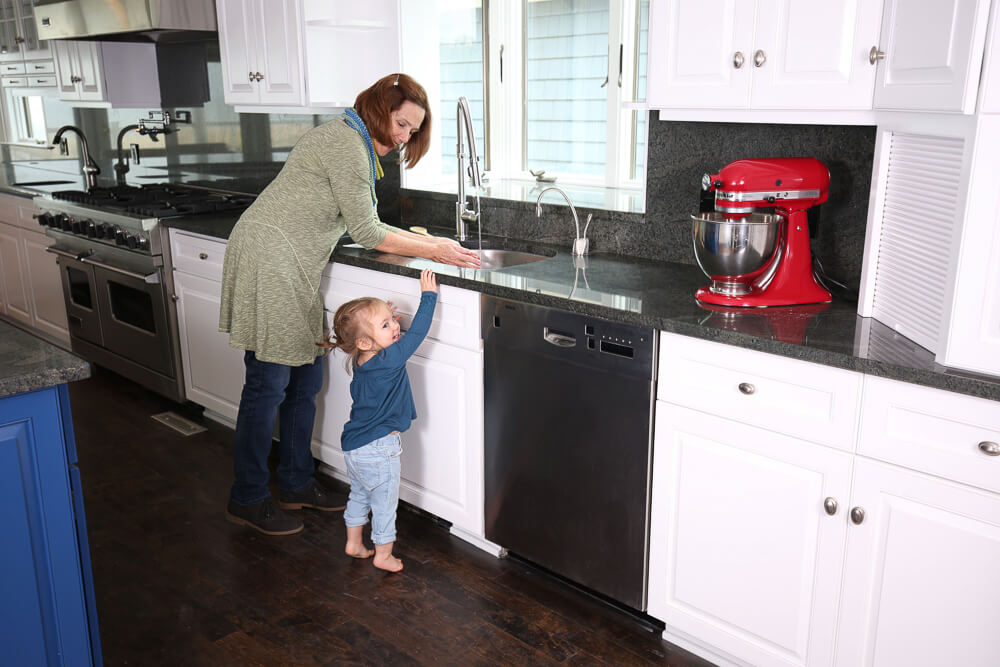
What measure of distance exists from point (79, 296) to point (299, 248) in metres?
2.24

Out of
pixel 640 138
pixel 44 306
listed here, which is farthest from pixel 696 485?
pixel 44 306

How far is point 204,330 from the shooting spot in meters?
3.63

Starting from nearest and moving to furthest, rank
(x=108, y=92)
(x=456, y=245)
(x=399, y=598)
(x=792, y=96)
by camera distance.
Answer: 1. (x=792, y=96)
2. (x=399, y=598)
3. (x=456, y=245)
4. (x=108, y=92)

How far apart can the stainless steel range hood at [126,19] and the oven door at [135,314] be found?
1041 millimetres

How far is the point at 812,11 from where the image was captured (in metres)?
1.92

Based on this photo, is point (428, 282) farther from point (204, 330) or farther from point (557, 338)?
point (204, 330)

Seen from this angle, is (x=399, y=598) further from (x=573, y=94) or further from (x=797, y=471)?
(x=573, y=94)

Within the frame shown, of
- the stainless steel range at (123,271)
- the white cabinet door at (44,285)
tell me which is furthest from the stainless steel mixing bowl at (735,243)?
the white cabinet door at (44,285)

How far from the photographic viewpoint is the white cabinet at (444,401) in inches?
101

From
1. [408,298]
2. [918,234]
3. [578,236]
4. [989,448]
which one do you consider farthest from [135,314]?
[989,448]

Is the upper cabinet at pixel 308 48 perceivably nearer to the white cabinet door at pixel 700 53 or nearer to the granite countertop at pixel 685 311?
the granite countertop at pixel 685 311

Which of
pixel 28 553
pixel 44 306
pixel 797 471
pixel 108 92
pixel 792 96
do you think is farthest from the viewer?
pixel 44 306

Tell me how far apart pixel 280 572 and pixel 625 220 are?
158 cm

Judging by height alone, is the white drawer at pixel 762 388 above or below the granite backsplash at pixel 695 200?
below
